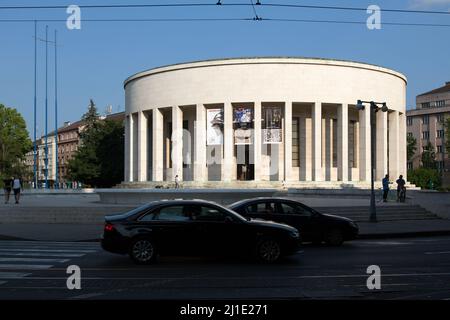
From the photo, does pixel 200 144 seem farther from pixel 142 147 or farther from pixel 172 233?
pixel 172 233

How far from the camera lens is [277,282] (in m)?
11.0

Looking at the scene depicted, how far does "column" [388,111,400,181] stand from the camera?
71875 mm

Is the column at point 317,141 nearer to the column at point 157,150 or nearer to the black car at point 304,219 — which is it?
the column at point 157,150

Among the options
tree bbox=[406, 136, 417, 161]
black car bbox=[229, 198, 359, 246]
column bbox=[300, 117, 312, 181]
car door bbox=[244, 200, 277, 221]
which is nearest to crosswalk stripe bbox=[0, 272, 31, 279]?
black car bbox=[229, 198, 359, 246]

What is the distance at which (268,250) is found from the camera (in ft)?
45.4

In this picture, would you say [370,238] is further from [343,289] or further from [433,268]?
[343,289]

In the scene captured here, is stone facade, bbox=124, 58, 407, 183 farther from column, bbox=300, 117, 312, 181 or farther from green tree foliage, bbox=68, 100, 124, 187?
green tree foliage, bbox=68, 100, 124, 187

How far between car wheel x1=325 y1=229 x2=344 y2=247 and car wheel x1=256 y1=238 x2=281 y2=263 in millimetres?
5123

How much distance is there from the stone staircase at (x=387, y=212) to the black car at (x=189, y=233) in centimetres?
1457

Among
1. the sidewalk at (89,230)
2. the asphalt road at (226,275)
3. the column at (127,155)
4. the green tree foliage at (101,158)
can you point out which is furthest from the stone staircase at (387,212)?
the green tree foliage at (101,158)

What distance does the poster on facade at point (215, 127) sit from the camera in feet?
215

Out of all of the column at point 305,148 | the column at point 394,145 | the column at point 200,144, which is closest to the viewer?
the column at point 200,144
